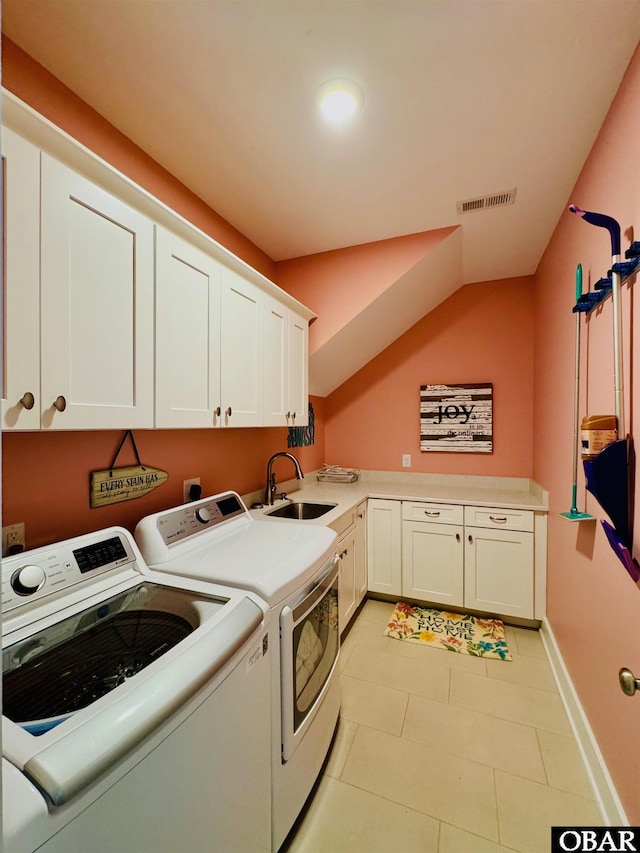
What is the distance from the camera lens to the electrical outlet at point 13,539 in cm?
126

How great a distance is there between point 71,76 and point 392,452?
9.65ft

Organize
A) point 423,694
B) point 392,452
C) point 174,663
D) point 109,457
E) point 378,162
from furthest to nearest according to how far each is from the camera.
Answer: point 392,452, point 423,694, point 378,162, point 109,457, point 174,663

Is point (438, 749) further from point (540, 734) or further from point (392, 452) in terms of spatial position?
point (392, 452)

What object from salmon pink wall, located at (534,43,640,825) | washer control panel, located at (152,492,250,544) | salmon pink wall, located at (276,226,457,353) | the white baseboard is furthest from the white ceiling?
the white baseboard

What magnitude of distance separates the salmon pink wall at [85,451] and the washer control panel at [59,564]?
19 centimetres

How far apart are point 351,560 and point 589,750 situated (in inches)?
54.2

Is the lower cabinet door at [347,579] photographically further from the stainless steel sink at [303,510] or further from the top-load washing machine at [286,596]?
the top-load washing machine at [286,596]

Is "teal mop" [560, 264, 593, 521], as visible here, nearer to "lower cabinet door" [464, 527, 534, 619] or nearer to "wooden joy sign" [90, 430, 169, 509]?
"lower cabinet door" [464, 527, 534, 619]

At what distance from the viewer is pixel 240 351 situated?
6.23 ft

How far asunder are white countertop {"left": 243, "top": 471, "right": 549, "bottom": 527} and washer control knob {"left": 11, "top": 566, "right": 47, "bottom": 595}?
119 centimetres

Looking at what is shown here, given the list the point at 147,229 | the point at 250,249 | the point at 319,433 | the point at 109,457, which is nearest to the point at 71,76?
the point at 147,229

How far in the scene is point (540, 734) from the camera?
5.85 feet

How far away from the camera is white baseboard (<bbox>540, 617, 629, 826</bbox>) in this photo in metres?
1.37

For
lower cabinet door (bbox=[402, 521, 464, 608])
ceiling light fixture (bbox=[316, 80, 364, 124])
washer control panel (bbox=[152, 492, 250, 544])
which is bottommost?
lower cabinet door (bbox=[402, 521, 464, 608])
